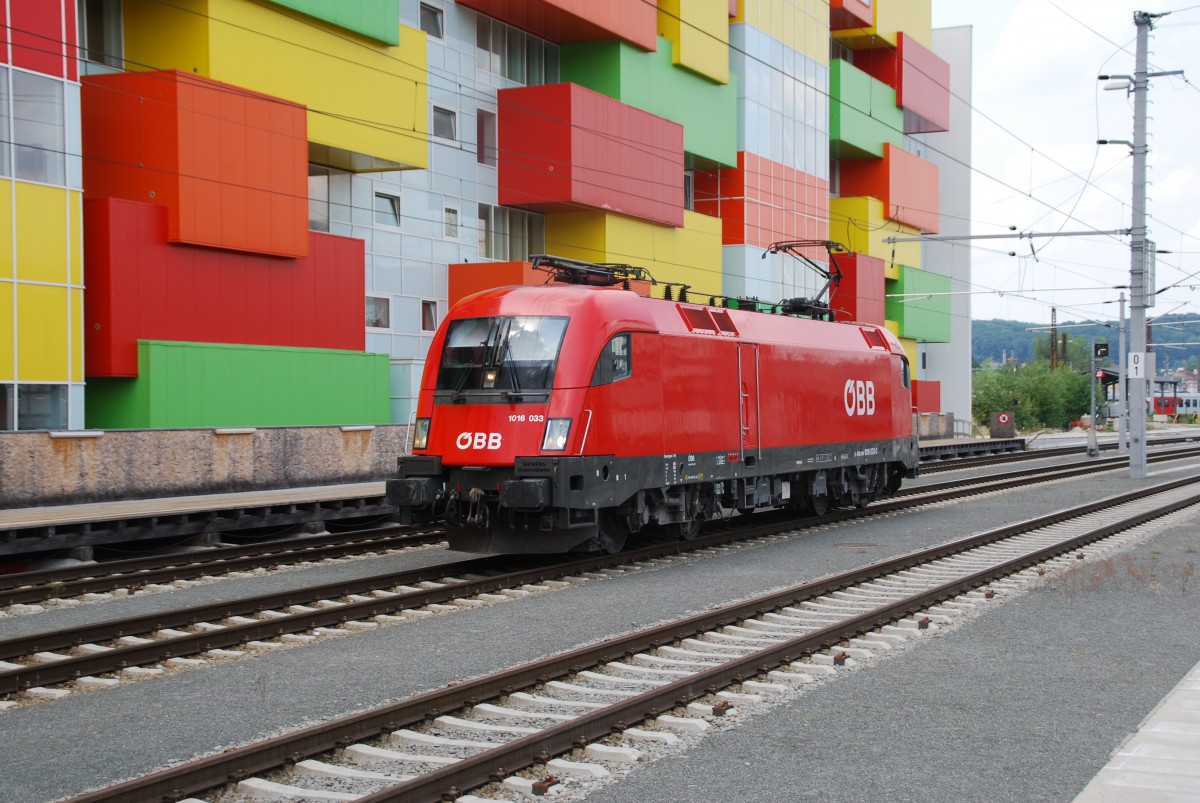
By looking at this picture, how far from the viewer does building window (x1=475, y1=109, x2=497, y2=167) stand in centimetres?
3556

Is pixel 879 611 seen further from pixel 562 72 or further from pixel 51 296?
pixel 562 72

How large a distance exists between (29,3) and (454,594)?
573 inches

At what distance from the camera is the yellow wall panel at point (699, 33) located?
133ft

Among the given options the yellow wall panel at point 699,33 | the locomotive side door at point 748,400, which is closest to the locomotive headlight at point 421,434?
the locomotive side door at point 748,400

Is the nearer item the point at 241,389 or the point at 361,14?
the point at 241,389

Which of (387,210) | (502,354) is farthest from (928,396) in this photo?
(502,354)

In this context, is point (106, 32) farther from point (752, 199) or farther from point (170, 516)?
point (752, 199)

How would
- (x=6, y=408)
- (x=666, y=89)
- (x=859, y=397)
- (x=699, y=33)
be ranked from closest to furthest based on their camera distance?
1. (x=6, y=408)
2. (x=859, y=397)
3. (x=666, y=89)
4. (x=699, y=33)

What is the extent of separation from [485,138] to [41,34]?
15.9m

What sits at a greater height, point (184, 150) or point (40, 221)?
point (184, 150)

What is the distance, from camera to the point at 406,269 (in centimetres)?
3291

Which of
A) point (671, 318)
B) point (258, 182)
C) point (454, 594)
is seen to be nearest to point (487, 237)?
point (258, 182)

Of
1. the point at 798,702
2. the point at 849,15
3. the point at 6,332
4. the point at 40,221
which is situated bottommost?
the point at 798,702

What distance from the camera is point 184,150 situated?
77.6 ft
